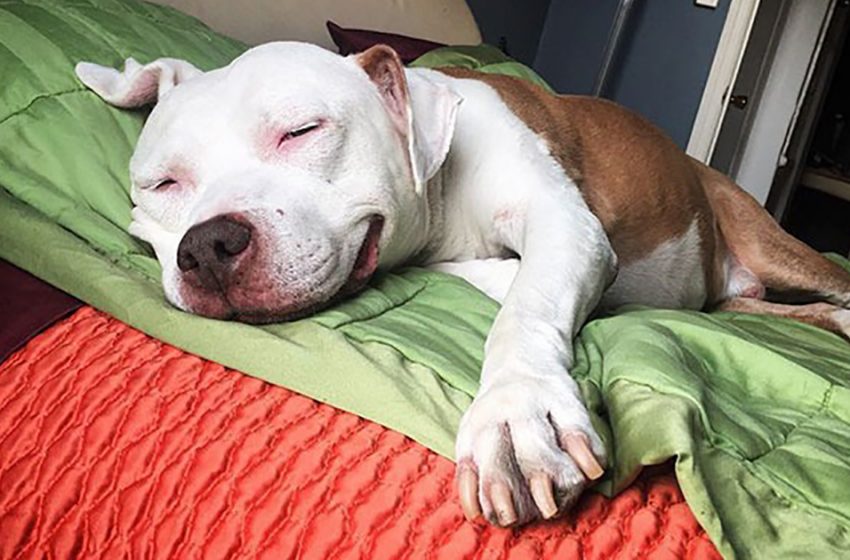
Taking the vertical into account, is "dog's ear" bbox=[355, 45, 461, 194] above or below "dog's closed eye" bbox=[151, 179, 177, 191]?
above

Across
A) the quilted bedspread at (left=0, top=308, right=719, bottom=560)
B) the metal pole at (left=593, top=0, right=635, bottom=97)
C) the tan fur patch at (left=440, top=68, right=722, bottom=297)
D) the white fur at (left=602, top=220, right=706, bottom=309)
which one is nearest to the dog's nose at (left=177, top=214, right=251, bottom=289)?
the quilted bedspread at (left=0, top=308, right=719, bottom=560)

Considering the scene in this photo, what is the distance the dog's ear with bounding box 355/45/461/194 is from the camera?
4.57 ft

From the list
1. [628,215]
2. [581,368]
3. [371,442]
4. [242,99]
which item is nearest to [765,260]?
[628,215]

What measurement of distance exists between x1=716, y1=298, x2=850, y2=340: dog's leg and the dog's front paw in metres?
1.33

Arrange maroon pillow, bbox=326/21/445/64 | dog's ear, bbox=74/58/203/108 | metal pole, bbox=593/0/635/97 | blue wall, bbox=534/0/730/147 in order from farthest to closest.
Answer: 1. blue wall, bbox=534/0/730/147
2. metal pole, bbox=593/0/635/97
3. maroon pillow, bbox=326/21/445/64
4. dog's ear, bbox=74/58/203/108

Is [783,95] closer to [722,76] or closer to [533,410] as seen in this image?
[722,76]

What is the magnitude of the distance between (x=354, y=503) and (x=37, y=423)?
0.41 m

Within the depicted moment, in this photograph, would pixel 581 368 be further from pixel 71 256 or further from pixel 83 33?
pixel 83 33

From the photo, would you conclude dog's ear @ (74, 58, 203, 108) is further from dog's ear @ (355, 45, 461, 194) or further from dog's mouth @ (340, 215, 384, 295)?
dog's mouth @ (340, 215, 384, 295)

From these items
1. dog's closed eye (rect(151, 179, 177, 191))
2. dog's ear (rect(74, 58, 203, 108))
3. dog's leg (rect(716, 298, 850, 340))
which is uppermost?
dog's ear (rect(74, 58, 203, 108))

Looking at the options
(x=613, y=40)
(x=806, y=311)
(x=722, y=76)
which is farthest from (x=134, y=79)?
(x=722, y=76)

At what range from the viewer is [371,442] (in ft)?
3.13

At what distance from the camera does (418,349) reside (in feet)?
3.63

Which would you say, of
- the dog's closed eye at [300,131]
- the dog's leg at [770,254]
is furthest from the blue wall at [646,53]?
the dog's closed eye at [300,131]
